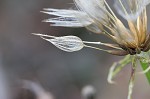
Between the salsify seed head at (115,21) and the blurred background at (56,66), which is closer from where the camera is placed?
the salsify seed head at (115,21)

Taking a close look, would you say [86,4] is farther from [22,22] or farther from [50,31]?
[22,22]

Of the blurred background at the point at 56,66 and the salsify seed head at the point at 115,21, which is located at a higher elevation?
the salsify seed head at the point at 115,21

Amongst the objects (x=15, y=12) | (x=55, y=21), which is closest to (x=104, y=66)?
(x=15, y=12)

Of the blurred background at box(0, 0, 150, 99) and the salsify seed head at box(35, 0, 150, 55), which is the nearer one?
the salsify seed head at box(35, 0, 150, 55)

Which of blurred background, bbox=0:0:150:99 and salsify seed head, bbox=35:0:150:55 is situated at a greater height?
salsify seed head, bbox=35:0:150:55
